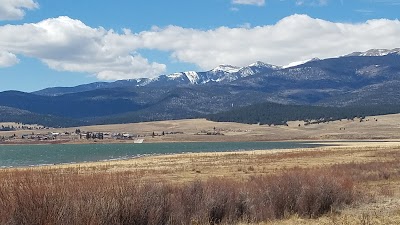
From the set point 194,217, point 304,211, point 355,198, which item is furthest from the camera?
point 355,198

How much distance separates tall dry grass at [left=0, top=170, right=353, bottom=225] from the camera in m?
10.9

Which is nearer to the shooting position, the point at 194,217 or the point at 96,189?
the point at 96,189

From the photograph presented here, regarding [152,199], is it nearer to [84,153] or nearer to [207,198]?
[207,198]

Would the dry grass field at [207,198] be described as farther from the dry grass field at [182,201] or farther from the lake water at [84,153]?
the lake water at [84,153]

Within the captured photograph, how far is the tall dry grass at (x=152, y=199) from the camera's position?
35.9 feet

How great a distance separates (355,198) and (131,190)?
10711 millimetres

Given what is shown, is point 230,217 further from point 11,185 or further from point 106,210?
point 11,185

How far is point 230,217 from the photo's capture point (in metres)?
15.9

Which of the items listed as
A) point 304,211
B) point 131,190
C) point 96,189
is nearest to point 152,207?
point 131,190

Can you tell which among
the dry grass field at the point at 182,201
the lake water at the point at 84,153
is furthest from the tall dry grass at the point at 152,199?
the lake water at the point at 84,153

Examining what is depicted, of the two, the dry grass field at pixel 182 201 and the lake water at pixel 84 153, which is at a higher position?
the dry grass field at pixel 182 201

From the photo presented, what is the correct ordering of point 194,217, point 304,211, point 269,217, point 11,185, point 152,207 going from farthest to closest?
1. point 304,211
2. point 269,217
3. point 194,217
4. point 152,207
5. point 11,185

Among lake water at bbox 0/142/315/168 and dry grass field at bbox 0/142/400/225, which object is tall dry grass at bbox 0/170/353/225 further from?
lake water at bbox 0/142/315/168

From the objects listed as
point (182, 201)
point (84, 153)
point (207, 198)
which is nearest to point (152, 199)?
point (182, 201)
